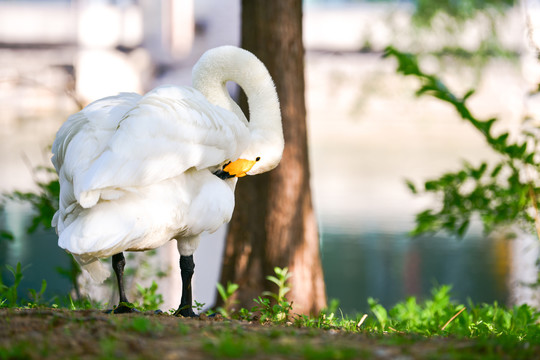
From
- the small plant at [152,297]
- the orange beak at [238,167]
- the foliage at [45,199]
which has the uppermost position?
the orange beak at [238,167]

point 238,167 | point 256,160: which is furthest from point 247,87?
point 238,167

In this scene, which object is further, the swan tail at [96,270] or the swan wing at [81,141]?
the swan tail at [96,270]

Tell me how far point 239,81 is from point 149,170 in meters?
1.26

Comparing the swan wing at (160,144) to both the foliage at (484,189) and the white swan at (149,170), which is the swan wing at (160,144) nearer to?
the white swan at (149,170)

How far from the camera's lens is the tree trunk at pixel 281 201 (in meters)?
5.85

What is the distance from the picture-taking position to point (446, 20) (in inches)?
454

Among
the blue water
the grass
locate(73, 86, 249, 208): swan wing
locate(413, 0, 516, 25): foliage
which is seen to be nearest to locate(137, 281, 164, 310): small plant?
the grass

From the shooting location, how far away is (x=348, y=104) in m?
26.7

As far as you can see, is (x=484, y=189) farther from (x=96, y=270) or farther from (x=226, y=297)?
(x=96, y=270)

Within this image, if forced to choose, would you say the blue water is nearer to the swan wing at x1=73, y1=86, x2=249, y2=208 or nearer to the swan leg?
the swan leg

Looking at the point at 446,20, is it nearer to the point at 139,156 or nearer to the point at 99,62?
the point at 139,156

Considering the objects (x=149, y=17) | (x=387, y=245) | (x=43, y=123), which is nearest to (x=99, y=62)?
(x=149, y=17)

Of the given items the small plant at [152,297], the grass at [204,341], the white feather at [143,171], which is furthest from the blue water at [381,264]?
the grass at [204,341]

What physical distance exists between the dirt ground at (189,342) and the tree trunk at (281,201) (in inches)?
88.2
